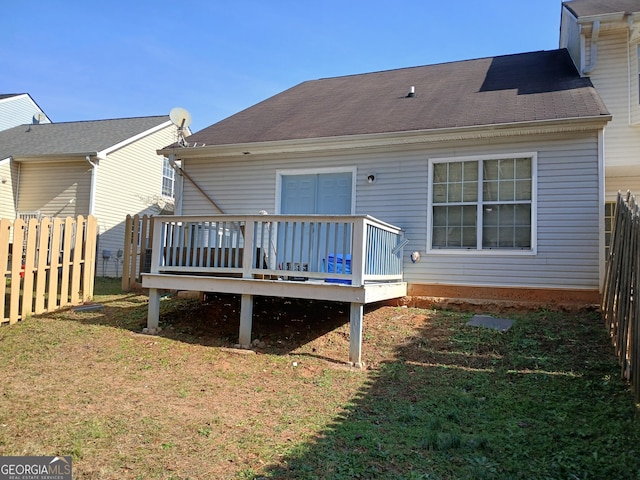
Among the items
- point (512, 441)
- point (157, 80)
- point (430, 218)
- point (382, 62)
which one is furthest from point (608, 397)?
point (157, 80)

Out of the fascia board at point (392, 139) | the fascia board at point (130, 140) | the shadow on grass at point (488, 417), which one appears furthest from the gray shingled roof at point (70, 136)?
the shadow on grass at point (488, 417)

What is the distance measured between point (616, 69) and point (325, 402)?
33.1 ft

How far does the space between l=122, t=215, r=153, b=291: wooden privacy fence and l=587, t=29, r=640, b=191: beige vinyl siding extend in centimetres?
1029

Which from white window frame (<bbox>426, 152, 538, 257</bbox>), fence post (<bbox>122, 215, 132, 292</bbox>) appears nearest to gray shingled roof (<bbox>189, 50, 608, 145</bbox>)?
white window frame (<bbox>426, 152, 538, 257</bbox>)

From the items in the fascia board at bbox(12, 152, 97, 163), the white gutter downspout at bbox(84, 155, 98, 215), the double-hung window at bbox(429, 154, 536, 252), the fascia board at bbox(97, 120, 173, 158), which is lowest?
the double-hung window at bbox(429, 154, 536, 252)

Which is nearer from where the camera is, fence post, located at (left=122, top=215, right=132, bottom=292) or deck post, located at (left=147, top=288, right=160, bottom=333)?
deck post, located at (left=147, top=288, right=160, bottom=333)

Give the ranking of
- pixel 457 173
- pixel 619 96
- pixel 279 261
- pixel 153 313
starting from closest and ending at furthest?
1. pixel 279 261
2. pixel 153 313
3. pixel 457 173
4. pixel 619 96

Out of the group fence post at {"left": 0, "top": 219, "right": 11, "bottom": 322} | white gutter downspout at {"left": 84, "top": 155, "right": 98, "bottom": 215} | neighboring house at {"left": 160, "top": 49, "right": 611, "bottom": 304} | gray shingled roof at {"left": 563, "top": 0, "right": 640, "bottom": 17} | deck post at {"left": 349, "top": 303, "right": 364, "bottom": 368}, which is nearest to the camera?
deck post at {"left": 349, "top": 303, "right": 364, "bottom": 368}

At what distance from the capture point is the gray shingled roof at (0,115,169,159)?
15.5 meters

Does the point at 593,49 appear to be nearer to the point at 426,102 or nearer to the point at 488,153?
the point at 426,102

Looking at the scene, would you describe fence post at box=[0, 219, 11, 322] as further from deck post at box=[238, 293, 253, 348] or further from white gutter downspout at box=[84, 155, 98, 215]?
white gutter downspout at box=[84, 155, 98, 215]

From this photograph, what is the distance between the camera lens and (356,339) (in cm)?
579

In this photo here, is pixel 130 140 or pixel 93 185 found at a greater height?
pixel 130 140

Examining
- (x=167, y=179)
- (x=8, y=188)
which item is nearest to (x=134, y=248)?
(x=8, y=188)
